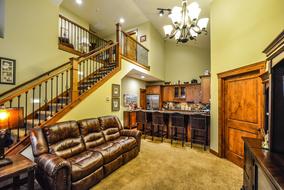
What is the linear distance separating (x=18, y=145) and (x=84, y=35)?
490cm

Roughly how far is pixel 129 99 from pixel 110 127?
11.4ft

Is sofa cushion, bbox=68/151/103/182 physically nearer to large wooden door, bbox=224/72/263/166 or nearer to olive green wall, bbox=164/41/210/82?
large wooden door, bbox=224/72/263/166

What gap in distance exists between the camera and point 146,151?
14.0 feet

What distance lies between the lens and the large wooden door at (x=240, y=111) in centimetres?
303

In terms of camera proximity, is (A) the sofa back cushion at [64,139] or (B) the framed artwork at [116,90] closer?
(A) the sofa back cushion at [64,139]

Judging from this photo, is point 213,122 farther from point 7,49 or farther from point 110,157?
point 7,49

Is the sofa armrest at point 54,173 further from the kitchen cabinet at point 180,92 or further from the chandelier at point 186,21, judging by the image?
the kitchen cabinet at point 180,92

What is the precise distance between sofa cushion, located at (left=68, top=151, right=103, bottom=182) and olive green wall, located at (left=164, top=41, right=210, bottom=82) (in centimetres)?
633

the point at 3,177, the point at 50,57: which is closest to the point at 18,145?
the point at 3,177

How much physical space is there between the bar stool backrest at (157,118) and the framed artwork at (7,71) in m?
4.14

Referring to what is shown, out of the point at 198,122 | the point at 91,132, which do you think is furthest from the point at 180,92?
the point at 91,132

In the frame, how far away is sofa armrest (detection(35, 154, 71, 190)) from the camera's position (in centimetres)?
201

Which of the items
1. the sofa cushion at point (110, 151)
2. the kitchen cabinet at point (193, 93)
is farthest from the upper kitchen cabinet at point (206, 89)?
the sofa cushion at point (110, 151)

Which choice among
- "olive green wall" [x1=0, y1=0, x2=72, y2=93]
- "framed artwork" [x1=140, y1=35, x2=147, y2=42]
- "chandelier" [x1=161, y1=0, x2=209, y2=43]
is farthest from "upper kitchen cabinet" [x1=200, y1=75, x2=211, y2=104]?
"olive green wall" [x1=0, y1=0, x2=72, y2=93]
